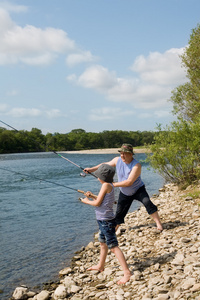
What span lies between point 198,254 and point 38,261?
164 inches

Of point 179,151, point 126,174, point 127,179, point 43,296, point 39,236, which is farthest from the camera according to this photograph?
point 179,151

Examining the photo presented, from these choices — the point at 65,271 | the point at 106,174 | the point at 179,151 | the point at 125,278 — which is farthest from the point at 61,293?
the point at 179,151

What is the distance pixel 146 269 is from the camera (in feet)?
17.3

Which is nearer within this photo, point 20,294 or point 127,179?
point 20,294

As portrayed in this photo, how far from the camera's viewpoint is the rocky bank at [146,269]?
439cm

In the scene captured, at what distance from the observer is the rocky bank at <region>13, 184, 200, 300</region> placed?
14.4 ft

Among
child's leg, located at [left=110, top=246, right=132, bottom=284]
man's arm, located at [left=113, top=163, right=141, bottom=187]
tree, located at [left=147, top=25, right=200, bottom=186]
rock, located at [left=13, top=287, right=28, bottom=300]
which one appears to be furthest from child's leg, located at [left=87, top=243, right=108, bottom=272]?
tree, located at [left=147, top=25, right=200, bottom=186]

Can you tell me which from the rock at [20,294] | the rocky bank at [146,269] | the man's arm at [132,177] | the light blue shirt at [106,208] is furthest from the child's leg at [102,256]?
the rock at [20,294]

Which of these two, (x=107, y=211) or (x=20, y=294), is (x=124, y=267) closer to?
(x=107, y=211)

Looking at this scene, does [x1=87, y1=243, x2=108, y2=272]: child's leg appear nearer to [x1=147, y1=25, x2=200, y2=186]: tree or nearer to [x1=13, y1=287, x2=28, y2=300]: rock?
[x1=13, y1=287, x2=28, y2=300]: rock

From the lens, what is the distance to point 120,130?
160000 millimetres

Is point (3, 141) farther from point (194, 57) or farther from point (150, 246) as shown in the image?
point (150, 246)

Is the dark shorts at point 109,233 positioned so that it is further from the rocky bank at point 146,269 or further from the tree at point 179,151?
the tree at point 179,151

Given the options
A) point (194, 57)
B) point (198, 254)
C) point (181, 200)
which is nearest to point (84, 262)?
point (198, 254)
